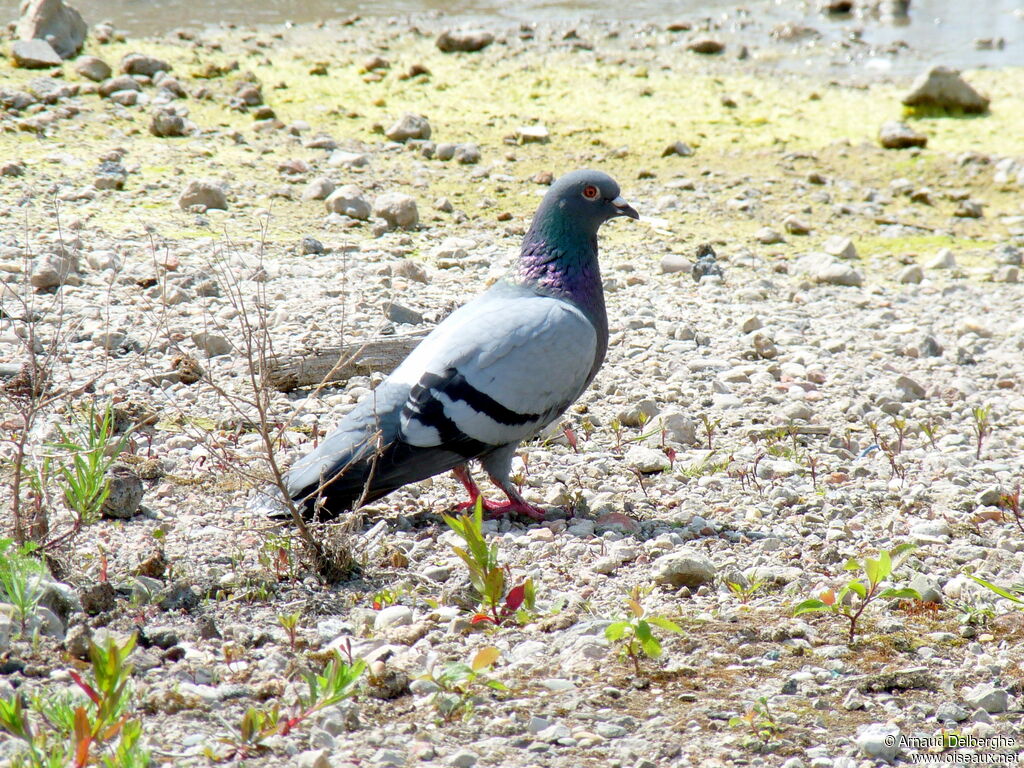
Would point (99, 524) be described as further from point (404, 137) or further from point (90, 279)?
point (404, 137)

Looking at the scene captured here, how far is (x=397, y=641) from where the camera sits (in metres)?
3.33

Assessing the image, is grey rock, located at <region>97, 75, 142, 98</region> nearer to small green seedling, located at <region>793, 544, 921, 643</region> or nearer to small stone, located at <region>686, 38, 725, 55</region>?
small stone, located at <region>686, 38, 725, 55</region>

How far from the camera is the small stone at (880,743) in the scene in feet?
9.09

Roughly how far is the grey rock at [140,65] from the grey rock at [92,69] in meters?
0.17

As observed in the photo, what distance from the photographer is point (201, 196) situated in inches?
283

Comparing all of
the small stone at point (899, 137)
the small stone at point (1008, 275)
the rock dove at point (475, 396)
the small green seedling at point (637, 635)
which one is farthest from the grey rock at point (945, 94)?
the small green seedling at point (637, 635)

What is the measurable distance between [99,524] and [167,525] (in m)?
0.22

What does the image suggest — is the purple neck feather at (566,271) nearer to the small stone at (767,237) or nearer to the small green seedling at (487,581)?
the small green seedling at (487,581)

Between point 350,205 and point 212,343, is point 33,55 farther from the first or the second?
point 212,343

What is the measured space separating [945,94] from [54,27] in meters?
8.19

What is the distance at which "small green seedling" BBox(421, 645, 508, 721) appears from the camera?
293 centimetres

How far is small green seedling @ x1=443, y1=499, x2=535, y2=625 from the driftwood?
1725 millimetres

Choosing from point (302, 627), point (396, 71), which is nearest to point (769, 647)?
point (302, 627)

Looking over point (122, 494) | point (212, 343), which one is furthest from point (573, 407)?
point (122, 494)
